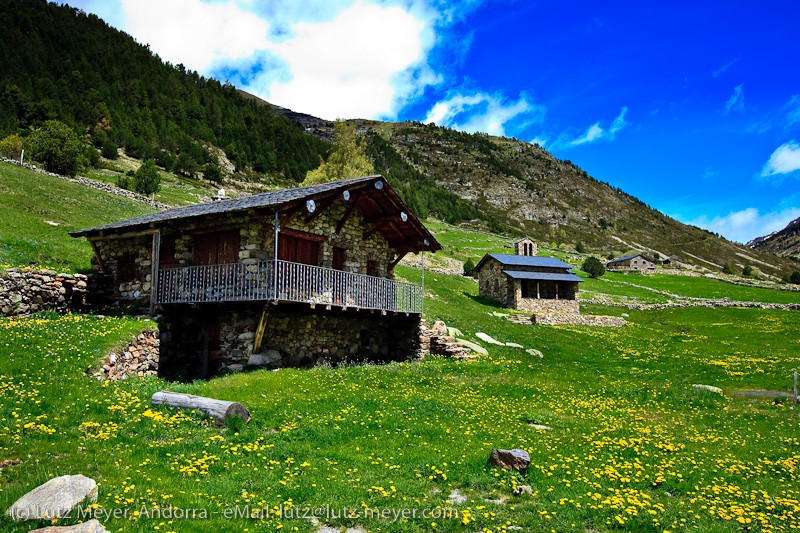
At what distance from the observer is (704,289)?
80.2 m

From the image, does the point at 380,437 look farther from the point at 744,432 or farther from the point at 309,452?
the point at 744,432

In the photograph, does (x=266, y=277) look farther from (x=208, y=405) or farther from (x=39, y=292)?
(x=39, y=292)

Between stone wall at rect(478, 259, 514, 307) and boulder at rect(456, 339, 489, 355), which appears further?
stone wall at rect(478, 259, 514, 307)

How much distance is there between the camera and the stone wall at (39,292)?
18500 mm

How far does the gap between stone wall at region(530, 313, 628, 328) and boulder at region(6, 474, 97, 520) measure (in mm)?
43489

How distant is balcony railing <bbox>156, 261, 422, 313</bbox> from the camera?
18.9m

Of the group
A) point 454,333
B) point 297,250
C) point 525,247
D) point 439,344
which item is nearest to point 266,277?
point 297,250

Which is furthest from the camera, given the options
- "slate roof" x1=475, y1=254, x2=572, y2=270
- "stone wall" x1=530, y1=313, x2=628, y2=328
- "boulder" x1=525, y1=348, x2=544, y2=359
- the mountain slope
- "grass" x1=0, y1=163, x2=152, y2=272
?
the mountain slope

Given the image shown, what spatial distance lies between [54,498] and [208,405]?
4.97 m

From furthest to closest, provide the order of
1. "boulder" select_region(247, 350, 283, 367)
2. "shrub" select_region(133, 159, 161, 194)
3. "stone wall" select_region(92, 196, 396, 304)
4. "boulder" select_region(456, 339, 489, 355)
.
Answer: "shrub" select_region(133, 159, 161, 194) → "boulder" select_region(456, 339, 489, 355) → "stone wall" select_region(92, 196, 396, 304) → "boulder" select_region(247, 350, 283, 367)

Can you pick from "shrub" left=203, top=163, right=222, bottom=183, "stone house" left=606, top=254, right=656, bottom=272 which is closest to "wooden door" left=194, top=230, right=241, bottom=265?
"shrub" left=203, top=163, right=222, bottom=183

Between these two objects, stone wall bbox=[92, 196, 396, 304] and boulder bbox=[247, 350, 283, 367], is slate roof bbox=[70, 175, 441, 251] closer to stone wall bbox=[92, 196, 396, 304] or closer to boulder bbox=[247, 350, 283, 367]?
stone wall bbox=[92, 196, 396, 304]

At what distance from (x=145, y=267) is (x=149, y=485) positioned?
16.2 m

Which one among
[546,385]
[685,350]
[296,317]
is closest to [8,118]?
[296,317]
